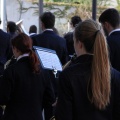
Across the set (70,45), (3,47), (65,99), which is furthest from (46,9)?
(65,99)

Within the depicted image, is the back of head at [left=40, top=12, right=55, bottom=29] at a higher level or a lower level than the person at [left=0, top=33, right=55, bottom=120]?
higher

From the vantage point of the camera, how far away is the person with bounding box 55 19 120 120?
2.42m

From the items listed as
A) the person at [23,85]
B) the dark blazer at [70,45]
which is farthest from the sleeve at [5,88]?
the dark blazer at [70,45]

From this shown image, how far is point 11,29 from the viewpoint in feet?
24.4

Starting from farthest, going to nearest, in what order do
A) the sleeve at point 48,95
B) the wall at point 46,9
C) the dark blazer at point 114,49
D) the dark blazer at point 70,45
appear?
the wall at point 46,9
the dark blazer at point 70,45
the dark blazer at point 114,49
the sleeve at point 48,95

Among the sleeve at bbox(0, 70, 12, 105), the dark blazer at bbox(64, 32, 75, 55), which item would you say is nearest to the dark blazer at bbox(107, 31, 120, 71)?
the sleeve at bbox(0, 70, 12, 105)

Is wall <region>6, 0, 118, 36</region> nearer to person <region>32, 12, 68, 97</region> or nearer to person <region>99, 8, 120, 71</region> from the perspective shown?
person <region>32, 12, 68, 97</region>

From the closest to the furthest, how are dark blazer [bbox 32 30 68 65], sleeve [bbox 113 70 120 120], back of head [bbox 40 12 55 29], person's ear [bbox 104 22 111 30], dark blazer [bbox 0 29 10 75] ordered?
1. sleeve [bbox 113 70 120 120]
2. person's ear [bbox 104 22 111 30]
3. dark blazer [bbox 32 30 68 65]
4. back of head [bbox 40 12 55 29]
5. dark blazer [bbox 0 29 10 75]

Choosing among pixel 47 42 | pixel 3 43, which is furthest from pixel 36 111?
pixel 3 43

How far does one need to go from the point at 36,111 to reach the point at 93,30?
136 centimetres

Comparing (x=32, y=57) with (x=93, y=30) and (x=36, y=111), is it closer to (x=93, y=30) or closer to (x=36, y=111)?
(x=36, y=111)

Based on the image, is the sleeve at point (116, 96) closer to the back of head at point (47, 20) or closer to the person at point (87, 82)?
the person at point (87, 82)

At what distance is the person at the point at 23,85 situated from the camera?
11.3 ft

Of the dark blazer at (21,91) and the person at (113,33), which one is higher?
the person at (113,33)
